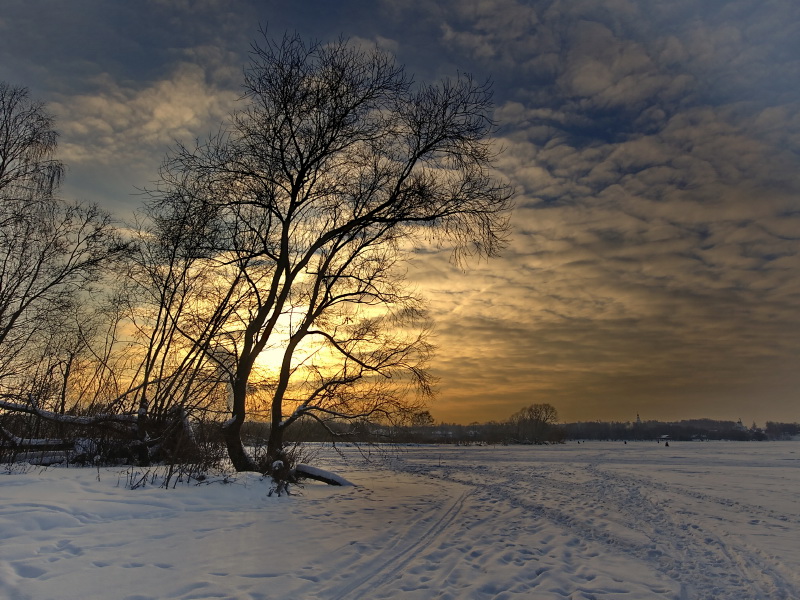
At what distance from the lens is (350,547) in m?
7.65

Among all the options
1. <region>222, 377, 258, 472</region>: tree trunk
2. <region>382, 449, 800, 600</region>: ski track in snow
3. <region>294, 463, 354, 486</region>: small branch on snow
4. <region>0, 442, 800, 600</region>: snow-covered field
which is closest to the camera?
<region>0, 442, 800, 600</region>: snow-covered field

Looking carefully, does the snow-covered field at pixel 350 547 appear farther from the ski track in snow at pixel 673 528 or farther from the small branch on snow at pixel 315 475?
the small branch on snow at pixel 315 475

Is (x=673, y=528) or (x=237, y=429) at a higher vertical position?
(x=237, y=429)

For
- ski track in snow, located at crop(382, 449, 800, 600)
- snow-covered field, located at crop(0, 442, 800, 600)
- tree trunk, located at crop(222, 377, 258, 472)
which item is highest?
tree trunk, located at crop(222, 377, 258, 472)

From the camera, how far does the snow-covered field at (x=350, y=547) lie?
18.1ft

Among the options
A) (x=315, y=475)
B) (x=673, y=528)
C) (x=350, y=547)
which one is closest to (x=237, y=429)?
(x=315, y=475)

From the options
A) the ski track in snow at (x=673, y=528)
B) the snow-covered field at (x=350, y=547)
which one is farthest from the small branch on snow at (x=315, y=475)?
the ski track in snow at (x=673, y=528)

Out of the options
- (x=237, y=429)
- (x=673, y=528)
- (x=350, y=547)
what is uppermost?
(x=237, y=429)

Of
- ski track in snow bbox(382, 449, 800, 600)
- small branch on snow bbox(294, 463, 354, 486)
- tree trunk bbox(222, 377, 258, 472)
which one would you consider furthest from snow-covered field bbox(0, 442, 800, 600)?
tree trunk bbox(222, 377, 258, 472)

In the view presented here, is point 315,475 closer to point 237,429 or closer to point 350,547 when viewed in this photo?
point 237,429

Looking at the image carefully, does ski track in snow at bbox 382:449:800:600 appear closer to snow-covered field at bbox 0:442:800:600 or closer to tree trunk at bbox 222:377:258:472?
snow-covered field at bbox 0:442:800:600

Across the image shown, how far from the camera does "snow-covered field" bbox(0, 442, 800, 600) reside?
5.51m

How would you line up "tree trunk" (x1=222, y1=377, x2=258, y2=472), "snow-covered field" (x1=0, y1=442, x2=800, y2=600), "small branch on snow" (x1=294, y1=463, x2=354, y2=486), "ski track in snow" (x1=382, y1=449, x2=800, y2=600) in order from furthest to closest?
"small branch on snow" (x1=294, y1=463, x2=354, y2=486) < "tree trunk" (x1=222, y1=377, x2=258, y2=472) < "ski track in snow" (x1=382, y1=449, x2=800, y2=600) < "snow-covered field" (x1=0, y1=442, x2=800, y2=600)

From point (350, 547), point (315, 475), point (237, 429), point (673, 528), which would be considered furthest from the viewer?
point (315, 475)
